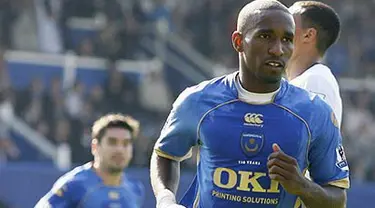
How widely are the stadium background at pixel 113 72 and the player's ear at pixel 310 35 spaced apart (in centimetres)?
775

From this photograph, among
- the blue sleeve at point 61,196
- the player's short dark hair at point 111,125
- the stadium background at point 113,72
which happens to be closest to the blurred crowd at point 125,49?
the stadium background at point 113,72

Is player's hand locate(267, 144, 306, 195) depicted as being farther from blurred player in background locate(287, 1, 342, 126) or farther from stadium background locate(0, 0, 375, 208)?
stadium background locate(0, 0, 375, 208)

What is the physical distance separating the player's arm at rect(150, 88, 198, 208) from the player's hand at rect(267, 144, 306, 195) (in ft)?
1.70

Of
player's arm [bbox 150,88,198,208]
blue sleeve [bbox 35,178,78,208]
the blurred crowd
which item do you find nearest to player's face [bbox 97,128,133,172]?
blue sleeve [bbox 35,178,78,208]

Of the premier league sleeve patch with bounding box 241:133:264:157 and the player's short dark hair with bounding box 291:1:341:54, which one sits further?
the player's short dark hair with bounding box 291:1:341:54

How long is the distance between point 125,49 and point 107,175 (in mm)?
10110

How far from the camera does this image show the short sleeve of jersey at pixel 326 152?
549 centimetres

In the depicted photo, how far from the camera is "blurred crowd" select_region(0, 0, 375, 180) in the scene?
1747 cm

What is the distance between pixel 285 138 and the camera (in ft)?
18.0

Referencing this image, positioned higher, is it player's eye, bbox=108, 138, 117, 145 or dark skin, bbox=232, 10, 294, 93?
dark skin, bbox=232, 10, 294, 93

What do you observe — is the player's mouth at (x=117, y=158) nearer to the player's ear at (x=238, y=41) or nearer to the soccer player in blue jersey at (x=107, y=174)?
the soccer player in blue jersey at (x=107, y=174)

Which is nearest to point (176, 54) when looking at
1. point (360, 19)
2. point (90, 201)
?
point (360, 19)

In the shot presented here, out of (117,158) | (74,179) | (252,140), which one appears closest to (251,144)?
(252,140)

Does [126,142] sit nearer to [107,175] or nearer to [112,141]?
[112,141]
